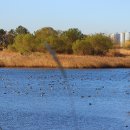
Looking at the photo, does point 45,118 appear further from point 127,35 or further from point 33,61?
point 127,35

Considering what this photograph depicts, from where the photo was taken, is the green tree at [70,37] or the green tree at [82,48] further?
the green tree at [70,37]

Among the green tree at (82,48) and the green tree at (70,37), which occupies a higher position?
the green tree at (70,37)

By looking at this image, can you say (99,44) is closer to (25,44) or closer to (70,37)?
(25,44)

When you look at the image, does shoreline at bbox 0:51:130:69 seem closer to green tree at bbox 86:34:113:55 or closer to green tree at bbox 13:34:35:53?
green tree at bbox 13:34:35:53

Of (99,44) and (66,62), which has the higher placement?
(99,44)

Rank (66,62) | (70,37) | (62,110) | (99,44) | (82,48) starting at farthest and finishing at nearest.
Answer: (70,37) < (99,44) < (82,48) < (66,62) < (62,110)

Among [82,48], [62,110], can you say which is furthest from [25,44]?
[62,110]

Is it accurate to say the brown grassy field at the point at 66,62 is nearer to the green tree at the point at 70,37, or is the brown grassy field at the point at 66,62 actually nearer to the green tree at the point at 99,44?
the green tree at the point at 99,44

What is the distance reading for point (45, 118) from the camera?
1522 centimetres

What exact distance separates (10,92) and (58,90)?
2.54 meters

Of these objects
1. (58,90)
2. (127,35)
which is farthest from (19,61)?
(127,35)

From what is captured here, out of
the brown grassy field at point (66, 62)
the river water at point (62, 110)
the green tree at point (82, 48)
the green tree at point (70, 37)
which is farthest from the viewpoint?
the green tree at point (70, 37)

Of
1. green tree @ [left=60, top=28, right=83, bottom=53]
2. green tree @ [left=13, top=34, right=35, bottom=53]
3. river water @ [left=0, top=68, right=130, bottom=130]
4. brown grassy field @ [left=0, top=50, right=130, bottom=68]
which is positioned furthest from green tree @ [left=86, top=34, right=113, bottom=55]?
river water @ [left=0, top=68, right=130, bottom=130]

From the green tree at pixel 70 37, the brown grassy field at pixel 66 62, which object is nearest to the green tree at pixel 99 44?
the green tree at pixel 70 37
